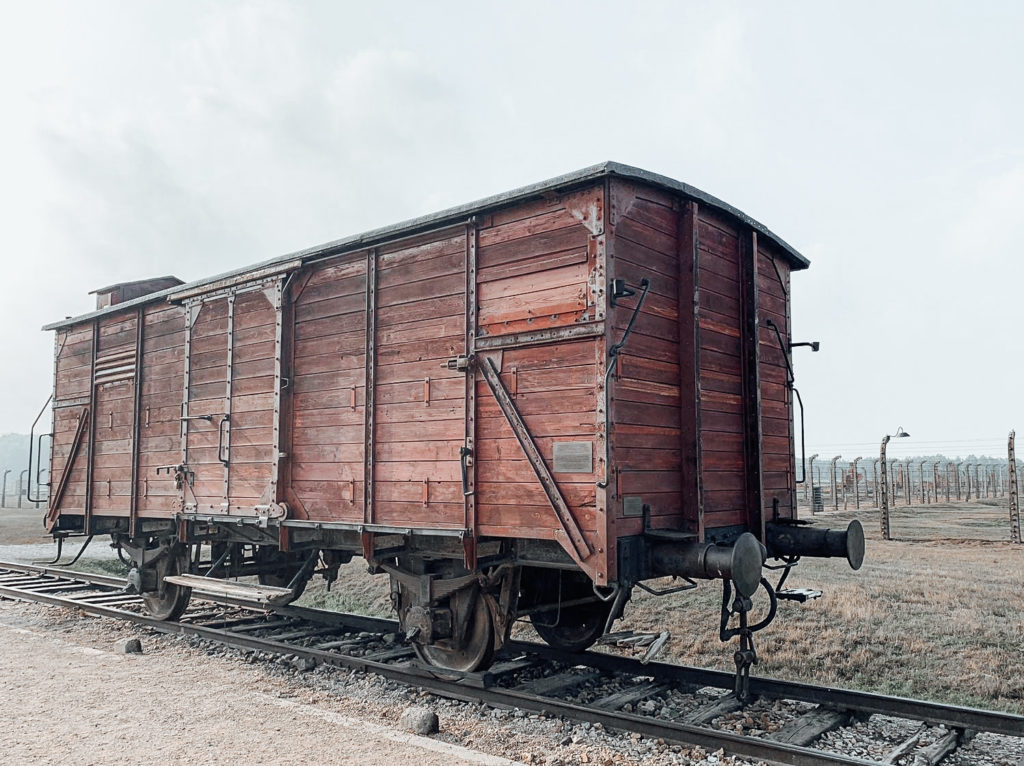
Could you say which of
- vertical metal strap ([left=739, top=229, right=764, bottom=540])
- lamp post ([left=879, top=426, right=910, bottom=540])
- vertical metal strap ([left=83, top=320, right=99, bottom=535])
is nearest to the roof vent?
vertical metal strap ([left=83, top=320, right=99, bottom=535])

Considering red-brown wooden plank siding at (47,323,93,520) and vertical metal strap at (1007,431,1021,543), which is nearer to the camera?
red-brown wooden plank siding at (47,323,93,520)

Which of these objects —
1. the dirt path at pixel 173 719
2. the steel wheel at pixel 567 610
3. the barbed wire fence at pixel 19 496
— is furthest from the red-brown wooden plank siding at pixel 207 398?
the barbed wire fence at pixel 19 496

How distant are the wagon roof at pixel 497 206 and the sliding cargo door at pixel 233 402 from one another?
248mm

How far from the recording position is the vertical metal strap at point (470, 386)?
6.15 metres

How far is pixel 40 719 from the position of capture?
563 centimetres

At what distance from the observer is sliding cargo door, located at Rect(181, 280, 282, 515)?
311 inches

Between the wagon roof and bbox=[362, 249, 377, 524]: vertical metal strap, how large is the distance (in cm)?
36

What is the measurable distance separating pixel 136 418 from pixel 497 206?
6167 mm

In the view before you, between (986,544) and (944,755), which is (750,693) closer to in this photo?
(944,755)

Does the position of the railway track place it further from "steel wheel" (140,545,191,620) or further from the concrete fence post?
the concrete fence post

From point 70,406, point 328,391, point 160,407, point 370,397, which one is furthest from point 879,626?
point 70,406

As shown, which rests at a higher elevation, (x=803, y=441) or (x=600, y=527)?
(x=803, y=441)

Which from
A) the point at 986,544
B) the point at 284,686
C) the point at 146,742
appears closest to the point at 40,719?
the point at 146,742

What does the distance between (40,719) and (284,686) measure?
1773mm
